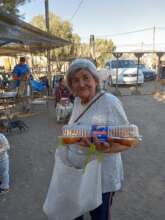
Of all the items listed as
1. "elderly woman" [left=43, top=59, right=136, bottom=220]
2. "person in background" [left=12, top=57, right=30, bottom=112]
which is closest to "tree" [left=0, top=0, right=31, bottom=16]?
"person in background" [left=12, top=57, right=30, bottom=112]

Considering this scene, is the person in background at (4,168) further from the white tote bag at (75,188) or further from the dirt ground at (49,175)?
the white tote bag at (75,188)

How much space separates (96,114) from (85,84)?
222 mm

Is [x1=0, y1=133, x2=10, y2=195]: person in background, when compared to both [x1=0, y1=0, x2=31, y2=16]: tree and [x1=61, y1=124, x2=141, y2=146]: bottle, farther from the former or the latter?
[x1=0, y1=0, x2=31, y2=16]: tree

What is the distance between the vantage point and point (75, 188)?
5.78 feet

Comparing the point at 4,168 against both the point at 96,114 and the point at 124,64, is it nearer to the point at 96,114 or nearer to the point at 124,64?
the point at 96,114

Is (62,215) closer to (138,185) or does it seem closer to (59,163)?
(59,163)

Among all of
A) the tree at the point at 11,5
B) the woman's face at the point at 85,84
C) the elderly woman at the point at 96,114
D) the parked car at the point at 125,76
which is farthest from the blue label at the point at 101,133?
the parked car at the point at 125,76

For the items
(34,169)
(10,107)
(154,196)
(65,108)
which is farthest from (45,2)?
(154,196)

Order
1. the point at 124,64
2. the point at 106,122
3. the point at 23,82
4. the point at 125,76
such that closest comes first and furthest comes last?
the point at 106,122 < the point at 23,82 < the point at 125,76 < the point at 124,64

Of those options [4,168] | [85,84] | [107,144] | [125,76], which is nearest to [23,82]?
[4,168]

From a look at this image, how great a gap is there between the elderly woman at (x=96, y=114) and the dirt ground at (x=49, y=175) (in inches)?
48.6

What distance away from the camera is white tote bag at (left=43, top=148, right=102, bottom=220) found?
5.69 ft

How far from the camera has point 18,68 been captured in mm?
9164

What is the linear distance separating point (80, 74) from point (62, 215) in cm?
98
